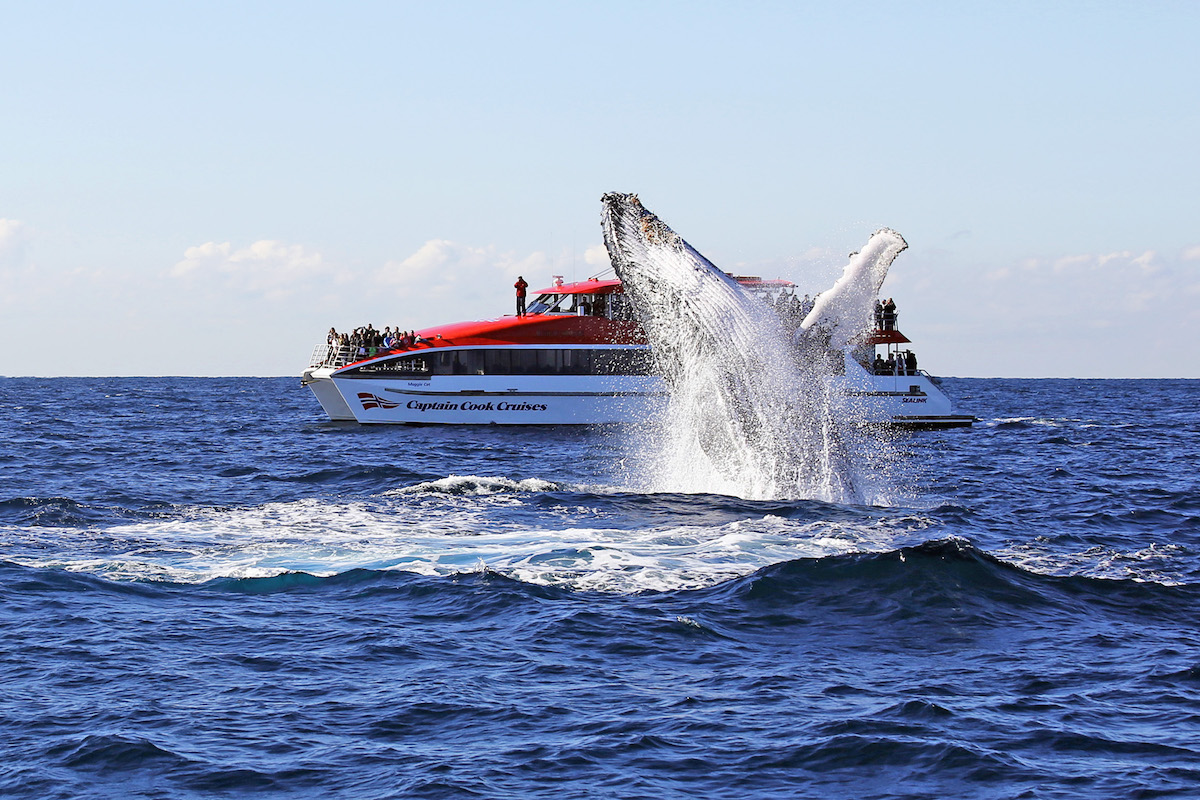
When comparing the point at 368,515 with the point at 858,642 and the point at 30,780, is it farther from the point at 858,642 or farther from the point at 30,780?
the point at 30,780

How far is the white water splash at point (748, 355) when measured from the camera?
1688 centimetres

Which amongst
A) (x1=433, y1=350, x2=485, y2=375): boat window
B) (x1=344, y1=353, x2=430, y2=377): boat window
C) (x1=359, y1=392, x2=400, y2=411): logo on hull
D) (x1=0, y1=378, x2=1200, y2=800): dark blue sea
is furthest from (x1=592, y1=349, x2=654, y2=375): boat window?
(x1=0, y1=378, x2=1200, y2=800): dark blue sea

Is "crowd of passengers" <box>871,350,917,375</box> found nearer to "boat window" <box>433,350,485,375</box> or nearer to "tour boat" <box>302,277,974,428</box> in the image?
"tour boat" <box>302,277,974,428</box>

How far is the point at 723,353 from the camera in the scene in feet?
58.1

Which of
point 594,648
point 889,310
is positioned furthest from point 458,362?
point 594,648

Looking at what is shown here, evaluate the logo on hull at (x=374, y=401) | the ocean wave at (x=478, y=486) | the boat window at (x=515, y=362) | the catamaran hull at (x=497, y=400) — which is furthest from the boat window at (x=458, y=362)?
the ocean wave at (x=478, y=486)

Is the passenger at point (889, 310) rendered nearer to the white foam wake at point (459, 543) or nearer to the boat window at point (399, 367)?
the boat window at point (399, 367)

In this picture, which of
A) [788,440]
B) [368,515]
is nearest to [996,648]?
[788,440]

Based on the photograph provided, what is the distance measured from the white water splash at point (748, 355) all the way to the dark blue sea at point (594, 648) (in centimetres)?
97

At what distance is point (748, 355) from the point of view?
17656 millimetres

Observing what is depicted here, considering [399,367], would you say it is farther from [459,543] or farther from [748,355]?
[459,543]

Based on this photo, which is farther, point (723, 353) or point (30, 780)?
point (723, 353)

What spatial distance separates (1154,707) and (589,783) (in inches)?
181

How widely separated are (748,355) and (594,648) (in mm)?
8036
